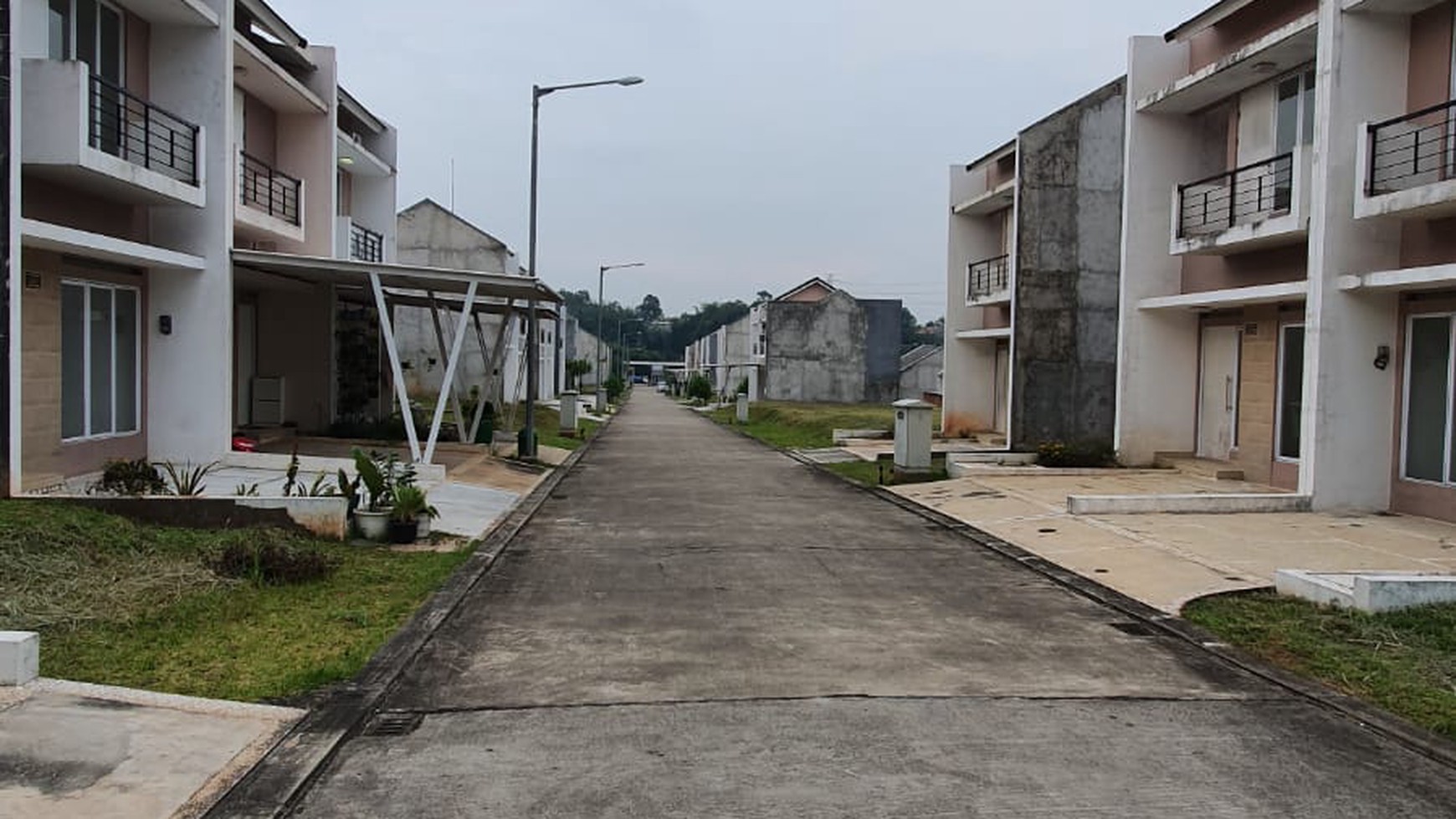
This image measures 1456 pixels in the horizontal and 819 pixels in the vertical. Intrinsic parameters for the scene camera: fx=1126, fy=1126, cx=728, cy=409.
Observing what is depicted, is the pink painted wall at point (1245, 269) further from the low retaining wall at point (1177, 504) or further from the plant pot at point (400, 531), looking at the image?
the plant pot at point (400, 531)

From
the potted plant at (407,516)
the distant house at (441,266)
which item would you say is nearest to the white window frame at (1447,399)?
the potted plant at (407,516)

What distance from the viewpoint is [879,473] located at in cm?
2092

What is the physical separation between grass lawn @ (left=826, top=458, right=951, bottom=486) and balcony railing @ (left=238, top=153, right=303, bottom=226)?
11.0 metres

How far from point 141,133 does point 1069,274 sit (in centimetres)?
1775

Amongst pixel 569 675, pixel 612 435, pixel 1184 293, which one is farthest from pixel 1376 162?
pixel 612 435

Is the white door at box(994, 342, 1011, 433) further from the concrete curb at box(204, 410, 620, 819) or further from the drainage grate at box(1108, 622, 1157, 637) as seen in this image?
the concrete curb at box(204, 410, 620, 819)

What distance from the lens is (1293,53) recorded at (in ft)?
53.3

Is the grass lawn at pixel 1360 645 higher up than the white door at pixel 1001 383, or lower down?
lower down

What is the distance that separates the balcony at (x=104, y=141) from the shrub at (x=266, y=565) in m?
5.43

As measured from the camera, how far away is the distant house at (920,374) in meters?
64.2

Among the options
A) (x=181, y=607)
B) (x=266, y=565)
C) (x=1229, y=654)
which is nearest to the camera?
(x=1229, y=654)

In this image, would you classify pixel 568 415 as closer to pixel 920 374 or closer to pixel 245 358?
pixel 245 358

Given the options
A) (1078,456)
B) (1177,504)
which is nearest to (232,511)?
(1177,504)

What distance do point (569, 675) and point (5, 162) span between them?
7696 millimetres
